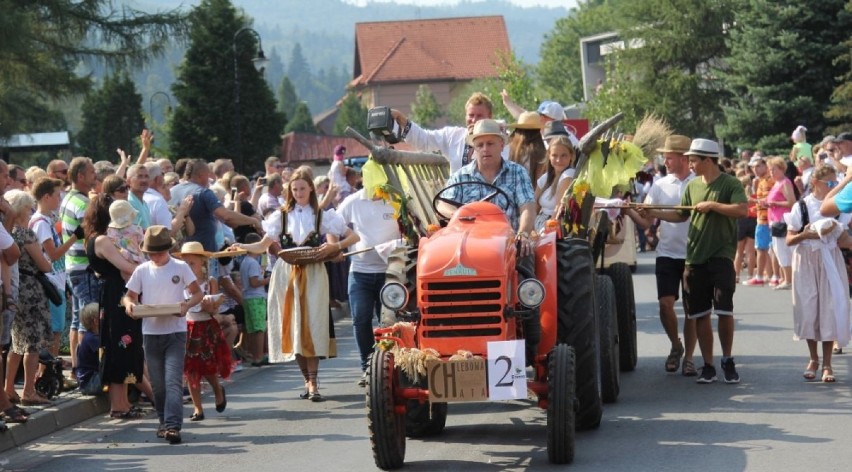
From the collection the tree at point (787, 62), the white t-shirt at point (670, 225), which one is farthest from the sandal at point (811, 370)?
the tree at point (787, 62)

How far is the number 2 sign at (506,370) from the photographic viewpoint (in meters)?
9.25

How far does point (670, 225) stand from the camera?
14.1 m

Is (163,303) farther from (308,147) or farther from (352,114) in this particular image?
(352,114)

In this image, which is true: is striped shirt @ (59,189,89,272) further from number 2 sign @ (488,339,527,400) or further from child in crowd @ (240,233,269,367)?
number 2 sign @ (488,339,527,400)

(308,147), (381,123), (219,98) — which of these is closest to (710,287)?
(381,123)

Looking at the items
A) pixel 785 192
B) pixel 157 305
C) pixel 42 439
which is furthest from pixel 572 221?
pixel 785 192

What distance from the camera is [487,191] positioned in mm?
10914

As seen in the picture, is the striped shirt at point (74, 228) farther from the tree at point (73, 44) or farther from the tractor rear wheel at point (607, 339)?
the tree at point (73, 44)

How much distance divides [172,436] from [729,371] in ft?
16.6

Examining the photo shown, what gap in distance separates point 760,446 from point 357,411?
3.95 meters

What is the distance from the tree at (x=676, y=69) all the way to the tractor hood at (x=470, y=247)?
53347mm

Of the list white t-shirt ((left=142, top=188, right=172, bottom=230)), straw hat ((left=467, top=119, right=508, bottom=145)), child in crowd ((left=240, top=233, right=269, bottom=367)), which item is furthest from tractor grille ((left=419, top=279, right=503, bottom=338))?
child in crowd ((left=240, top=233, right=269, bottom=367))

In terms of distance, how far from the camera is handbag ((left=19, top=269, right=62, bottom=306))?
42.3ft

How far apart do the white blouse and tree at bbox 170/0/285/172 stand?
135ft
